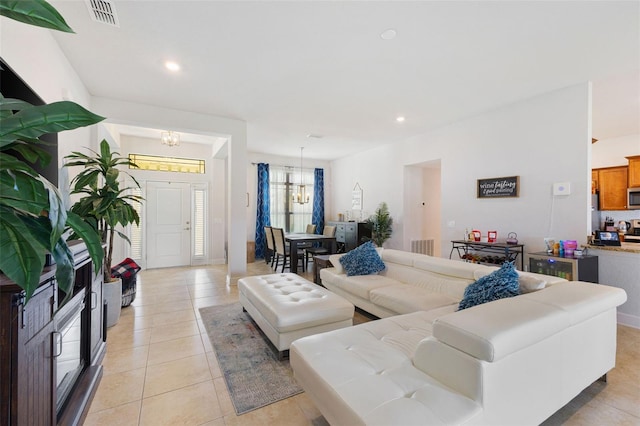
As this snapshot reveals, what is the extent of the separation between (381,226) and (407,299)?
3788 millimetres

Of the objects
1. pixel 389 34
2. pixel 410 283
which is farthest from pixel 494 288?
pixel 389 34

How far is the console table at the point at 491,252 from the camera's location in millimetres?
3930

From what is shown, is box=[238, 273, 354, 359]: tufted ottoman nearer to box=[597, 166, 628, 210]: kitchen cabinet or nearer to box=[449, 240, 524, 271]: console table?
box=[449, 240, 524, 271]: console table

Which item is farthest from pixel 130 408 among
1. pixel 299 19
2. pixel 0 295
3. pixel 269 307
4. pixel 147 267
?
pixel 147 267

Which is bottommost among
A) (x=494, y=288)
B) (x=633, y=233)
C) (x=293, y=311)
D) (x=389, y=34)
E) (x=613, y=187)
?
(x=293, y=311)

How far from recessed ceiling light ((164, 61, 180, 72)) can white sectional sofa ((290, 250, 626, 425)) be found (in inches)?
124

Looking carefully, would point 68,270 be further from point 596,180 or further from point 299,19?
point 596,180

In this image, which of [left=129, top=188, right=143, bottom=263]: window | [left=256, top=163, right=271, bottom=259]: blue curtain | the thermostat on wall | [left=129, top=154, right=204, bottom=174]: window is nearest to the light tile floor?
the thermostat on wall

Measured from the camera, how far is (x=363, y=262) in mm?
3607

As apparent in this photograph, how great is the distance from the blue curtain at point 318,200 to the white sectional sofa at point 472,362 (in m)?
6.27

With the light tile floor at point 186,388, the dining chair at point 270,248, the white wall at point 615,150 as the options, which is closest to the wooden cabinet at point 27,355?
the light tile floor at point 186,388

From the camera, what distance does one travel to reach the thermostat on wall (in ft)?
11.6

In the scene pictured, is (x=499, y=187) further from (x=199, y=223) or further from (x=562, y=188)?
(x=199, y=223)

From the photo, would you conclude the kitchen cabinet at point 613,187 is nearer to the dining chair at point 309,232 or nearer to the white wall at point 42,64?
the dining chair at point 309,232
